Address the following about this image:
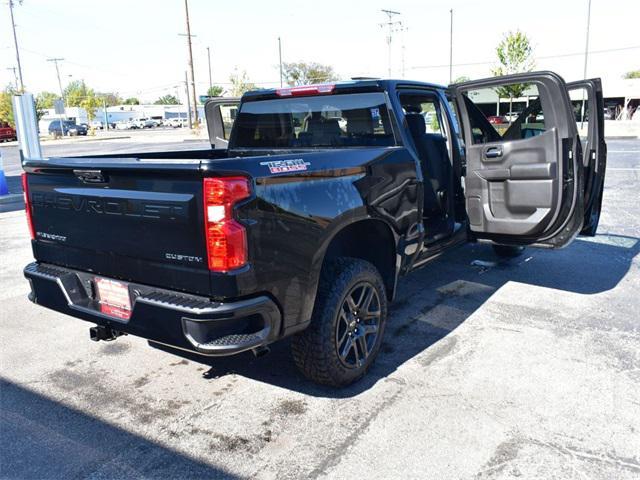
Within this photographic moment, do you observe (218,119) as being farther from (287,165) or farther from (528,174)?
(287,165)

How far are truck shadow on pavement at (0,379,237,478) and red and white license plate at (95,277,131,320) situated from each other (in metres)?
0.67

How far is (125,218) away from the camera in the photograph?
299cm

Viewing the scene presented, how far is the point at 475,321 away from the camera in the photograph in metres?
4.76

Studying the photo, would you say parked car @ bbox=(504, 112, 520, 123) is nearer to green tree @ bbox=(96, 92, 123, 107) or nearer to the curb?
the curb

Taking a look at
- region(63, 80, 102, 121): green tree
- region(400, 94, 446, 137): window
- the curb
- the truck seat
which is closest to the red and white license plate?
region(400, 94, 446, 137): window

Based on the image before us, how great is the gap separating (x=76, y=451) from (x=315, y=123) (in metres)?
2.95

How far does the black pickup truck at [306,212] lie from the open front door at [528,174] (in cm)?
1

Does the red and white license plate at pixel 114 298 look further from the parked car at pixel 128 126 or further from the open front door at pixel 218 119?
the parked car at pixel 128 126

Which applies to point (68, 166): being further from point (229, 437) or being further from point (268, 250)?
point (229, 437)

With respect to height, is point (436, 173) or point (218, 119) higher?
point (218, 119)

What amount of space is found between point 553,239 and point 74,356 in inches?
160

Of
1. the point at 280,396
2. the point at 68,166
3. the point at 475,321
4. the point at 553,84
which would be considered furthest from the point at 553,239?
the point at 68,166

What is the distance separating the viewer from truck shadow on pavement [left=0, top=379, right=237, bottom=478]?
2.78 metres

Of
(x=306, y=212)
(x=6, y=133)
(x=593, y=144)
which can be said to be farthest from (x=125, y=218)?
(x=6, y=133)
